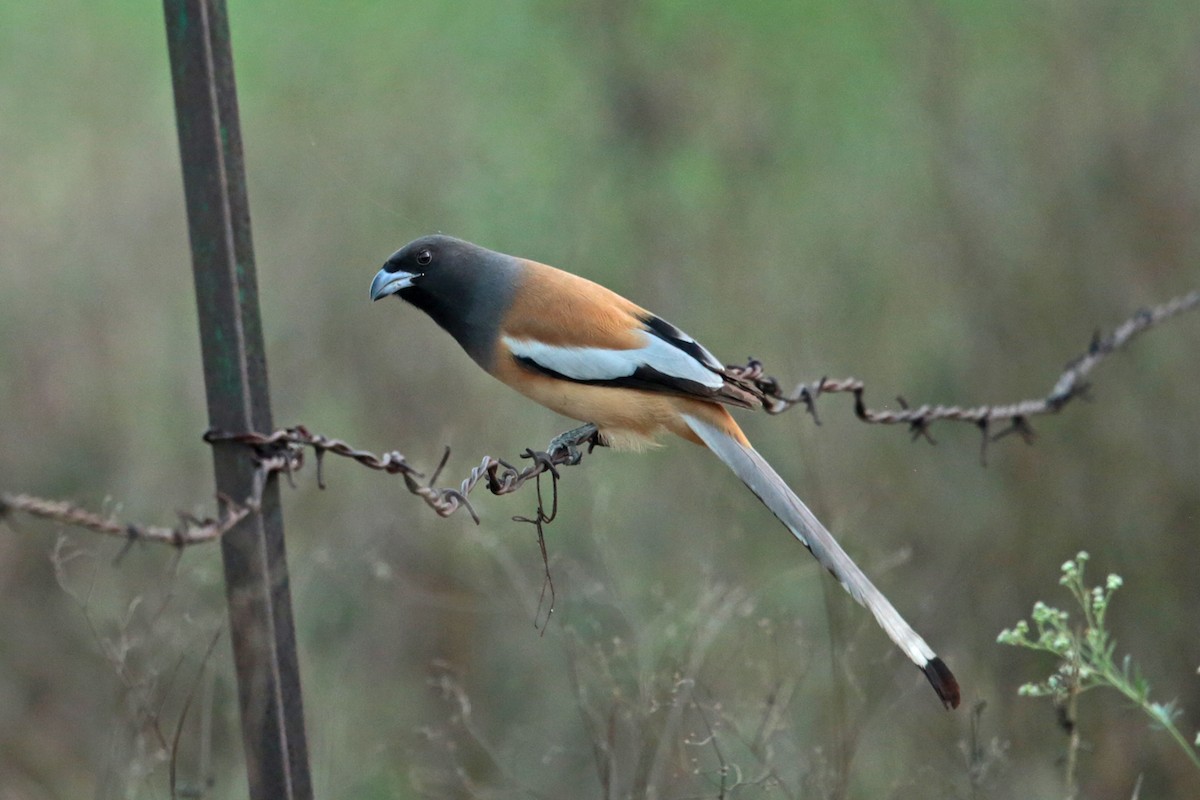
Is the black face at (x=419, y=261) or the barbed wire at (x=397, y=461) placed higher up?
the black face at (x=419, y=261)

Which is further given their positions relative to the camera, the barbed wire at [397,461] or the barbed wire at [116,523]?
the barbed wire at [397,461]

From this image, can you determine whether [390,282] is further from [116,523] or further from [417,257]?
[116,523]

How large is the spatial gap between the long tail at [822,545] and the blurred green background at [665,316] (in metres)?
1.52

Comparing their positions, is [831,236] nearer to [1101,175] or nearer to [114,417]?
[1101,175]

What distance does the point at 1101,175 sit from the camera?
7.36 metres

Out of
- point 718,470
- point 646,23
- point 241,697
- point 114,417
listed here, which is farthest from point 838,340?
point 241,697

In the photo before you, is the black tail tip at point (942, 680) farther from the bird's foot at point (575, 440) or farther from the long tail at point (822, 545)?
the bird's foot at point (575, 440)

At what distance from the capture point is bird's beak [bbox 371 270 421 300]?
4.68m

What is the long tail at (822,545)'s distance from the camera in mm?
3646

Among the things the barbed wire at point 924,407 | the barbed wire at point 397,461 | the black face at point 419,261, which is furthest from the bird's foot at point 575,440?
the black face at point 419,261

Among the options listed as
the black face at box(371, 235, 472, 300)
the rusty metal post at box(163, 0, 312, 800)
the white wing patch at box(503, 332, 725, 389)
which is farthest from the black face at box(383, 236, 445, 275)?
the rusty metal post at box(163, 0, 312, 800)

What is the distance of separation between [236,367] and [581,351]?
2104 mm

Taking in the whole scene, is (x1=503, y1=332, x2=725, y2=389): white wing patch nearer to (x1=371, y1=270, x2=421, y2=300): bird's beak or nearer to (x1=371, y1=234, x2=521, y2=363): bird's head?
(x1=371, y1=234, x2=521, y2=363): bird's head

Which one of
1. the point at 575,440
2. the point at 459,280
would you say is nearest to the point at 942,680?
the point at 575,440
